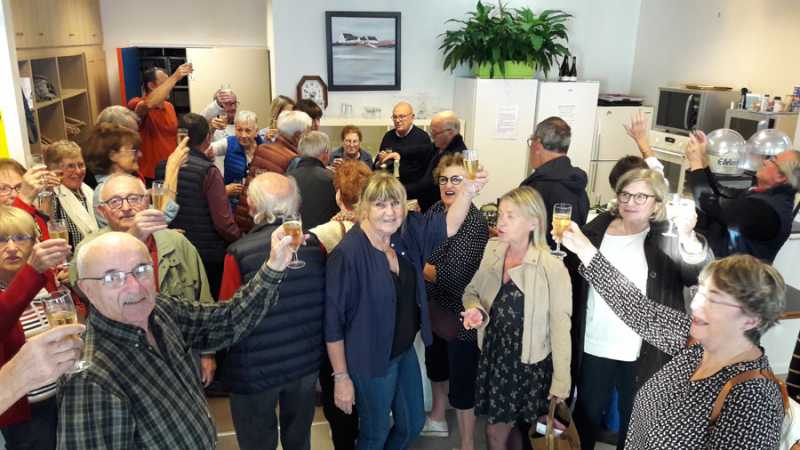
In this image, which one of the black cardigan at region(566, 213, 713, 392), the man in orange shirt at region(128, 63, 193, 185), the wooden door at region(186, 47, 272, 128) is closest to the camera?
the black cardigan at region(566, 213, 713, 392)

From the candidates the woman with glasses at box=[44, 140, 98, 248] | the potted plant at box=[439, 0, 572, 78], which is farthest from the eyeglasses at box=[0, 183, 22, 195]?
the potted plant at box=[439, 0, 572, 78]

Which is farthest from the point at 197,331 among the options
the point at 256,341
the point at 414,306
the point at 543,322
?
the point at 543,322

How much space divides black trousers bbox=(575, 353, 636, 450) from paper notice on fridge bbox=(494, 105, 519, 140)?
3950mm

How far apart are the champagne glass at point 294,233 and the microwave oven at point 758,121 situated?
395cm

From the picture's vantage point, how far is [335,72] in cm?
636

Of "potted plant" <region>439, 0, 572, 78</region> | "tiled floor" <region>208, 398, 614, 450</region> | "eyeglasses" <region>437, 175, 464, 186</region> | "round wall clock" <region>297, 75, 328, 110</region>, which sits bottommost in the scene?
"tiled floor" <region>208, 398, 614, 450</region>

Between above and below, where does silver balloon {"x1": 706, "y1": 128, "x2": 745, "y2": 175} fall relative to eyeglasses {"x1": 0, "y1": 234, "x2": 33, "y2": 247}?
above

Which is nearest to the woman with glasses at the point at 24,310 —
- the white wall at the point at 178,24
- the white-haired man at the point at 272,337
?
the white-haired man at the point at 272,337

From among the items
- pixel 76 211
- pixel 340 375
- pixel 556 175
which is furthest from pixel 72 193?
pixel 556 175

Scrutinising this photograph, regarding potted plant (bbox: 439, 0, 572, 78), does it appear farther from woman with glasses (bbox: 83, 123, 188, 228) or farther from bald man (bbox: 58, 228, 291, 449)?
bald man (bbox: 58, 228, 291, 449)

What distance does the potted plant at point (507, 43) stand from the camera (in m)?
6.03

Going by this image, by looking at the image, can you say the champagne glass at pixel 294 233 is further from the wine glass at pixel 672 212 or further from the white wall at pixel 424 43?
the white wall at pixel 424 43

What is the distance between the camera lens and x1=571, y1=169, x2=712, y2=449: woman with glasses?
2.47m

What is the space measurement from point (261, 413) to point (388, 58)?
4.88m
